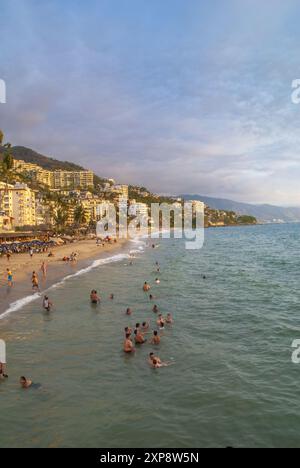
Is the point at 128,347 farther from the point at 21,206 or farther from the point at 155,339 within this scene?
the point at 21,206

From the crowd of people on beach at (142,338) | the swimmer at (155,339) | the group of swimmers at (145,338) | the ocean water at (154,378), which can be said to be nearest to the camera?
the ocean water at (154,378)

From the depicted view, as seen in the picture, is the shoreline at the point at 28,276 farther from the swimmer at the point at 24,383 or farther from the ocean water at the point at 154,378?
the swimmer at the point at 24,383

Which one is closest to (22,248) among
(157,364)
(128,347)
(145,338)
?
(145,338)

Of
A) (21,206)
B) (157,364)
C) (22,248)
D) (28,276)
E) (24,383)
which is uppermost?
(21,206)

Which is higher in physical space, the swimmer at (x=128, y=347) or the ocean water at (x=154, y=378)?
the swimmer at (x=128, y=347)

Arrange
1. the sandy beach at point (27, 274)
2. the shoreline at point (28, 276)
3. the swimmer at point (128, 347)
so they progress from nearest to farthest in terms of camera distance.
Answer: the swimmer at point (128, 347) < the shoreline at point (28, 276) < the sandy beach at point (27, 274)

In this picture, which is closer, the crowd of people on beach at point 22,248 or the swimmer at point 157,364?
the swimmer at point 157,364

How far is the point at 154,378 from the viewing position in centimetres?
1516

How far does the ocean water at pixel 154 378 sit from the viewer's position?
37.0 ft

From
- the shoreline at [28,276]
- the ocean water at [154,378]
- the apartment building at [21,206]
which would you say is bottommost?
the ocean water at [154,378]

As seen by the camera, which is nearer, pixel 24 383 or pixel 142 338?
pixel 24 383

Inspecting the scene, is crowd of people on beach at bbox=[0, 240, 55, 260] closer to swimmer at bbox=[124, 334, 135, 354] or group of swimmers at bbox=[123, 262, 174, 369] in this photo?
group of swimmers at bbox=[123, 262, 174, 369]

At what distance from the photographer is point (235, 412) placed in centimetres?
1245

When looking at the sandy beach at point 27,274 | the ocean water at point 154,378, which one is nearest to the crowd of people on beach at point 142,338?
the ocean water at point 154,378
